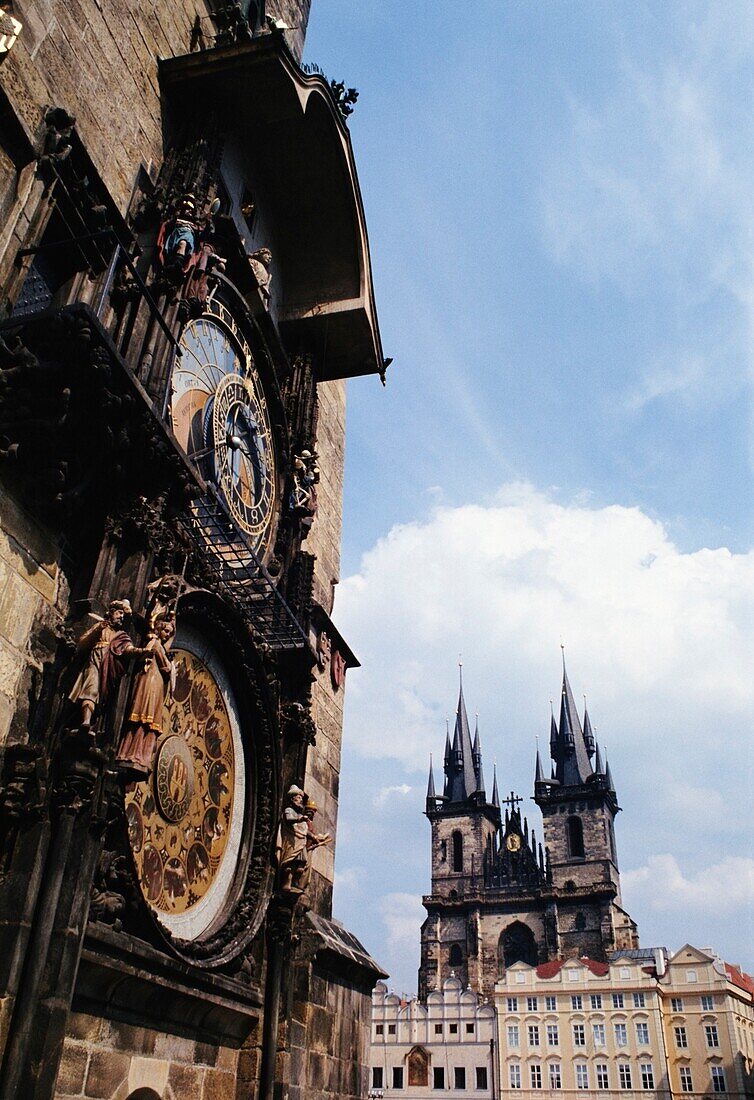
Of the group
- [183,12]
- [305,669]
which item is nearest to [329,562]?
[305,669]

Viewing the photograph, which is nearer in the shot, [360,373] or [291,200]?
[291,200]

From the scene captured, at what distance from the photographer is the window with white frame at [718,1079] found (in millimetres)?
44031

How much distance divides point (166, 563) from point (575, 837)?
73475 millimetres

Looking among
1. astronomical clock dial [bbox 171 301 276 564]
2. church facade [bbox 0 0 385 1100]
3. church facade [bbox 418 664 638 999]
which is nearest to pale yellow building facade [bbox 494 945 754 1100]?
church facade [bbox 418 664 638 999]

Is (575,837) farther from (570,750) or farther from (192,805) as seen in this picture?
(192,805)

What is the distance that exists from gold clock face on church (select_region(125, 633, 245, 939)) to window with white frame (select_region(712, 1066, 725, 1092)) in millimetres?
48452

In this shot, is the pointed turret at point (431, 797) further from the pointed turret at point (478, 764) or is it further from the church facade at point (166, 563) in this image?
the church facade at point (166, 563)

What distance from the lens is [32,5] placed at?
4.96 metres

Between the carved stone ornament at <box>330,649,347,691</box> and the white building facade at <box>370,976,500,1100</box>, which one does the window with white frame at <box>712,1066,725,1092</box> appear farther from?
the carved stone ornament at <box>330,649,347,691</box>

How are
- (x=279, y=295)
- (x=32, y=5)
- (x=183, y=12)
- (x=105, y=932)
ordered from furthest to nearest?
1. (x=279, y=295)
2. (x=183, y=12)
3. (x=32, y=5)
4. (x=105, y=932)

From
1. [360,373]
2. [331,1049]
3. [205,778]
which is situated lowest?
[331,1049]

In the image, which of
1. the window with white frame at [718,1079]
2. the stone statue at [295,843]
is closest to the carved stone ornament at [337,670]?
the stone statue at [295,843]

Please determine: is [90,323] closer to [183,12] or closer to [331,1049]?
[183,12]

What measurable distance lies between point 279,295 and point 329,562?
2.88m
